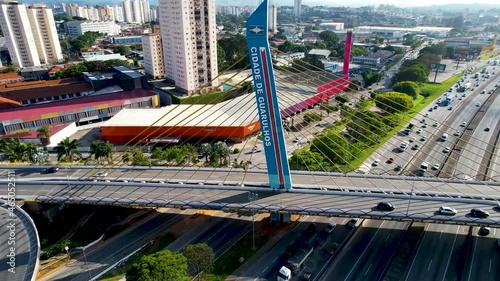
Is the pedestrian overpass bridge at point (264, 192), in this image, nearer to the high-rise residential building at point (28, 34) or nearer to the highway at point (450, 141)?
the highway at point (450, 141)

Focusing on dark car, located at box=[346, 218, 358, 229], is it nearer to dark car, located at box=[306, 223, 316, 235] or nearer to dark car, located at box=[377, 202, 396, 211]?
dark car, located at box=[306, 223, 316, 235]

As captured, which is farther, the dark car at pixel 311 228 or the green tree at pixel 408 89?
the green tree at pixel 408 89

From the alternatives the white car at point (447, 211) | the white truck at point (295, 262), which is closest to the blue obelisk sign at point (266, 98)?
the white truck at point (295, 262)

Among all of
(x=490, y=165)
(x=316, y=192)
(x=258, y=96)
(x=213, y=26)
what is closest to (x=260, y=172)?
(x=316, y=192)

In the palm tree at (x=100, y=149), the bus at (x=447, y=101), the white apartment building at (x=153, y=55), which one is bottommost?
the bus at (x=447, y=101)

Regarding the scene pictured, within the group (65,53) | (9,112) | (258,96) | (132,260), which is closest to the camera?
(258,96)

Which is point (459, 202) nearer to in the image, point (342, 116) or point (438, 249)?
point (438, 249)

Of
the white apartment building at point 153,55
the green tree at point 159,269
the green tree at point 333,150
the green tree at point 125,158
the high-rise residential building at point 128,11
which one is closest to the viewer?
the green tree at point 159,269
